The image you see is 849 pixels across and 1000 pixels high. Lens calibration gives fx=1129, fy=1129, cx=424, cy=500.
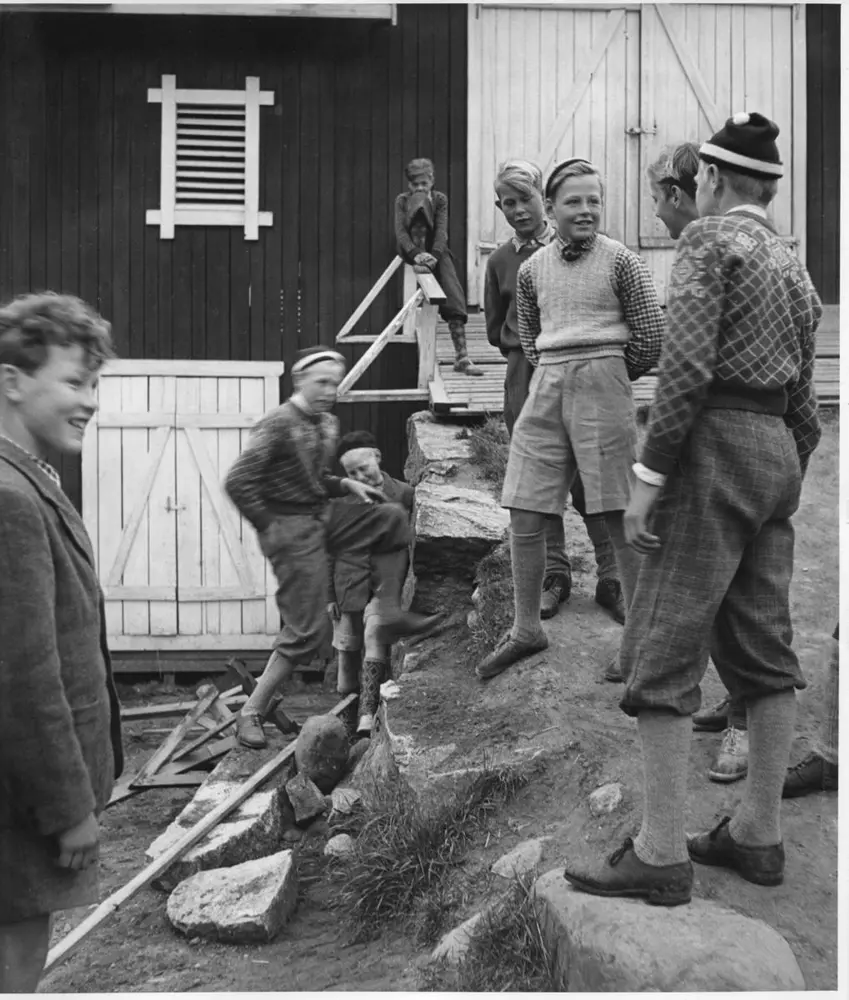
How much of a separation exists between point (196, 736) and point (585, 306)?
16.9ft

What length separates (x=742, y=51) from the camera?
348 inches

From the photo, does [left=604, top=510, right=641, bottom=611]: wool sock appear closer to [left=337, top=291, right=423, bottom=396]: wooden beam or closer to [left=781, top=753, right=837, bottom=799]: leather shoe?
[left=781, top=753, right=837, bottom=799]: leather shoe

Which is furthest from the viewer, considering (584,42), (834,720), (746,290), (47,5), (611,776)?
(584,42)

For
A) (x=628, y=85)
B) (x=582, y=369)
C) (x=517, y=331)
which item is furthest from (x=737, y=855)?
(x=628, y=85)

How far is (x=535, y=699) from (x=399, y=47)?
6443mm

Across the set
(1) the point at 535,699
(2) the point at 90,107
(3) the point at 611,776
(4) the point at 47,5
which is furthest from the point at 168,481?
(3) the point at 611,776

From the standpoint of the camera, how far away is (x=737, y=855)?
2949mm

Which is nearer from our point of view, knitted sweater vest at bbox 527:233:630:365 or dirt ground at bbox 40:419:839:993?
dirt ground at bbox 40:419:839:993

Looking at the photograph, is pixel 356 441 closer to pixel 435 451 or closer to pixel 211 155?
pixel 435 451

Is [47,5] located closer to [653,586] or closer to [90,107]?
[90,107]

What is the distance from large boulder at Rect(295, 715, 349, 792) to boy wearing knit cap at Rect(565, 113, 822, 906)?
2942mm

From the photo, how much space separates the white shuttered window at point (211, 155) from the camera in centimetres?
902

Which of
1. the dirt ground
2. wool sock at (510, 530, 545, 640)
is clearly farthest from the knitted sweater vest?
the dirt ground

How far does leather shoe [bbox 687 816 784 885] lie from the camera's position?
291 centimetres
